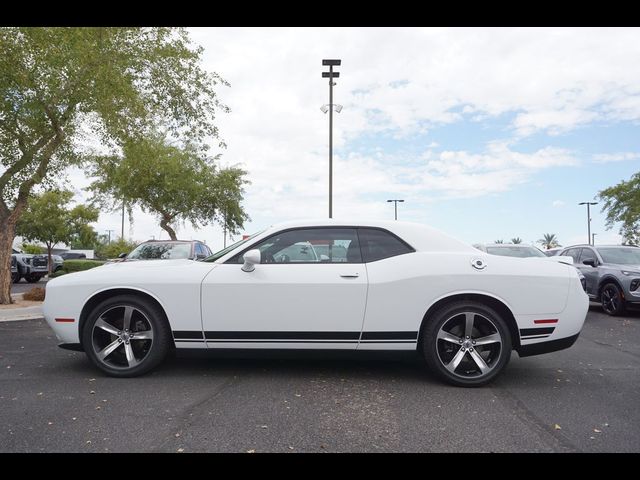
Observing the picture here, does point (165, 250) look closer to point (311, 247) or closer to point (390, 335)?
point (311, 247)

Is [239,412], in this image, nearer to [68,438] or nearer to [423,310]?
[68,438]

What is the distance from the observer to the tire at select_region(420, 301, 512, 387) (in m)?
4.66

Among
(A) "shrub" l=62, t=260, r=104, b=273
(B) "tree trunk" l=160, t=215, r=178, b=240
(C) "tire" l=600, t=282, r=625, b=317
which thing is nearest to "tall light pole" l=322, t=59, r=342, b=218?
(A) "shrub" l=62, t=260, r=104, b=273

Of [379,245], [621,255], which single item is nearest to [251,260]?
[379,245]

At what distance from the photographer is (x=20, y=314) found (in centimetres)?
1027

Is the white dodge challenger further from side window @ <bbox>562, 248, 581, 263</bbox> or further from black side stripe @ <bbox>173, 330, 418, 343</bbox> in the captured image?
side window @ <bbox>562, 248, 581, 263</bbox>

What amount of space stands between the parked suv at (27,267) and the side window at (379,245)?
2102cm

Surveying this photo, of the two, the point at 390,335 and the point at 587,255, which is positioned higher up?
the point at 587,255

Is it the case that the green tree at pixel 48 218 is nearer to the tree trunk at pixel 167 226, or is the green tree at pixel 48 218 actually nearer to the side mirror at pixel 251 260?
the tree trunk at pixel 167 226

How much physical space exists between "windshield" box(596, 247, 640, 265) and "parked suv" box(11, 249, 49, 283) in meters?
21.3

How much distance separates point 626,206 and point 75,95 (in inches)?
1594

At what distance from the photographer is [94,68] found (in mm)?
10859
